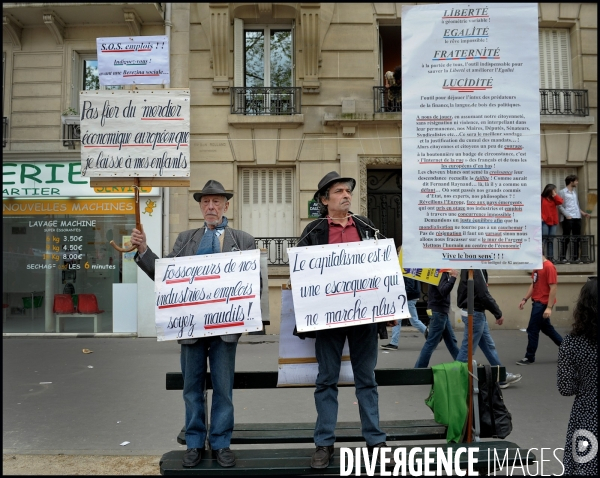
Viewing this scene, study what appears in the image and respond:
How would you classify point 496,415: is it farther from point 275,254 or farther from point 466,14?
point 275,254

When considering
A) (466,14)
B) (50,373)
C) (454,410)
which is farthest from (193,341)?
(50,373)

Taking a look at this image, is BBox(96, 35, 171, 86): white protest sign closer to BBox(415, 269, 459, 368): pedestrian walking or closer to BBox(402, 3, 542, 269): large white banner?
BBox(402, 3, 542, 269): large white banner

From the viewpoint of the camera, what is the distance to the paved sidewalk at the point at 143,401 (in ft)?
16.6

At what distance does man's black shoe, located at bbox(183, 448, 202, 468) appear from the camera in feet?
11.5

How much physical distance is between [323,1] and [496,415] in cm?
1047

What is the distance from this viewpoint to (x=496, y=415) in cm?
380

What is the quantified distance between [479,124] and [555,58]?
10.5m

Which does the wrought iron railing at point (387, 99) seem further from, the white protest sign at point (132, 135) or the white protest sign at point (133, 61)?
the white protest sign at point (132, 135)

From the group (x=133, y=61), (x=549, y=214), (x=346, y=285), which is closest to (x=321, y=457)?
(x=346, y=285)

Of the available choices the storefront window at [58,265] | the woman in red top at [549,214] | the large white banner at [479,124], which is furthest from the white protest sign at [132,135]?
the woman in red top at [549,214]

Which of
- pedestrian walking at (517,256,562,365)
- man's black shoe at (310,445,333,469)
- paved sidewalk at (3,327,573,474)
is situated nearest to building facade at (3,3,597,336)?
paved sidewalk at (3,327,573,474)

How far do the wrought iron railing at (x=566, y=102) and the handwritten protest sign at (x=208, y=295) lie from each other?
10.8 metres

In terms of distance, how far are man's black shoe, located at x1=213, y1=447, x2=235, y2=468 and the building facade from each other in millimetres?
7923

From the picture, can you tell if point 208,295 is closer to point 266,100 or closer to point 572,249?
point 266,100
